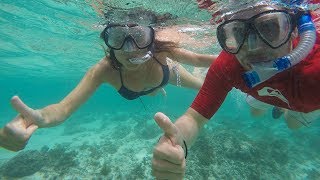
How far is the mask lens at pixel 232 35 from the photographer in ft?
14.1

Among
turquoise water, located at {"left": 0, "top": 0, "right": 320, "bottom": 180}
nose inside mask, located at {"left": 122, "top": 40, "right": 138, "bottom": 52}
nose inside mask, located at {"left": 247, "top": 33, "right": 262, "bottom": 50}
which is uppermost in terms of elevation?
nose inside mask, located at {"left": 247, "top": 33, "right": 262, "bottom": 50}

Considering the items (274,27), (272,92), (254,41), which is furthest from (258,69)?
(272,92)

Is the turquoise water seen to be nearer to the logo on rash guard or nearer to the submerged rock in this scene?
the submerged rock

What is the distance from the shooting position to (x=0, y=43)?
23.4m

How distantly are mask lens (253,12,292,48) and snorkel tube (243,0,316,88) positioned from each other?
21 cm

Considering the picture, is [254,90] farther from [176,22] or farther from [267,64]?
[176,22]

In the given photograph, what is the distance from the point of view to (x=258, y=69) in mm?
4074

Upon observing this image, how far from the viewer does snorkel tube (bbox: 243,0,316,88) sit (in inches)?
150

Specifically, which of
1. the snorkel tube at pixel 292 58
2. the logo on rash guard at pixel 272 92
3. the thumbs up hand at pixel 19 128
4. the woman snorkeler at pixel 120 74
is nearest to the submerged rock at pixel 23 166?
the woman snorkeler at pixel 120 74

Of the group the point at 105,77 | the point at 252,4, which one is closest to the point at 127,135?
the point at 105,77

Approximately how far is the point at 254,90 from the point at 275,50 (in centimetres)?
112

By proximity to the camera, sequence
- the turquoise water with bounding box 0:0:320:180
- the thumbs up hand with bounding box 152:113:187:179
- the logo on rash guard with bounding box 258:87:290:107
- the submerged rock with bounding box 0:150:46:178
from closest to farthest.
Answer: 1. the thumbs up hand with bounding box 152:113:187:179
2. the logo on rash guard with bounding box 258:87:290:107
3. the turquoise water with bounding box 0:0:320:180
4. the submerged rock with bounding box 0:150:46:178

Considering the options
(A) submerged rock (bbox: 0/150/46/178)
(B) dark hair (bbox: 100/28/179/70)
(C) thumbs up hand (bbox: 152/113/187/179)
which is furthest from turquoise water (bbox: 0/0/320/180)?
(C) thumbs up hand (bbox: 152/113/187/179)

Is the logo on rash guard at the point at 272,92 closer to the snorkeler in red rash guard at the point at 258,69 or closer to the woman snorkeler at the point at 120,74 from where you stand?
the snorkeler in red rash guard at the point at 258,69
